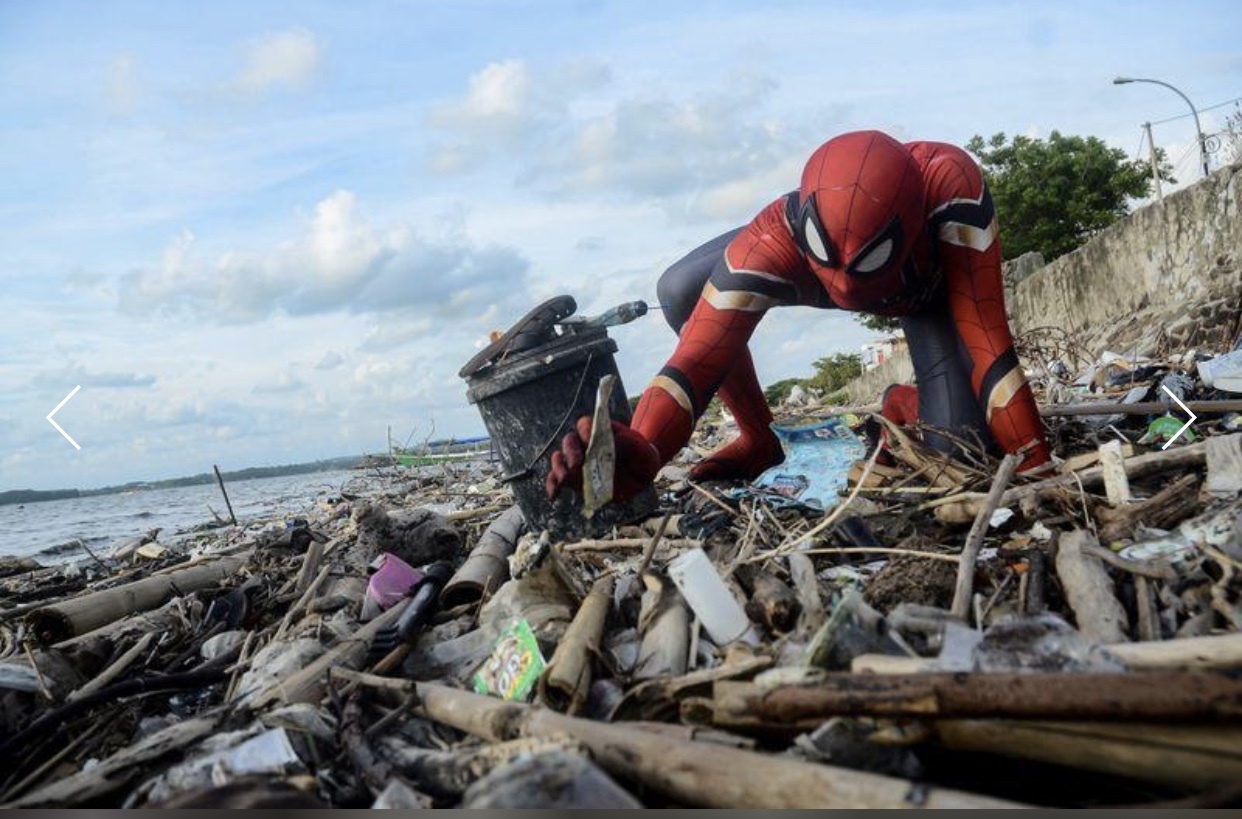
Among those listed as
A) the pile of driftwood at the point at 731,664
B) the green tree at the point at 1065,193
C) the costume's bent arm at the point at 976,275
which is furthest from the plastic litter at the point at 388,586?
the green tree at the point at 1065,193

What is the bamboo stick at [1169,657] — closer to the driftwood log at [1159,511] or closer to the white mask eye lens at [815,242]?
the driftwood log at [1159,511]

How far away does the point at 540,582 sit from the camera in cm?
270

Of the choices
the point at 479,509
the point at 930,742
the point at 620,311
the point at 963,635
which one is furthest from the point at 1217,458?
the point at 479,509

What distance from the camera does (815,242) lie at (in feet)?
11.1

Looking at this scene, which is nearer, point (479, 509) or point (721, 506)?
point (721, 506)

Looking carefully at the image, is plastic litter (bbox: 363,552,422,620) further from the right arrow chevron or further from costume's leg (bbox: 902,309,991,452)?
the right arrow chevron

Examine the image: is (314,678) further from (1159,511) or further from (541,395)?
(1159,511)

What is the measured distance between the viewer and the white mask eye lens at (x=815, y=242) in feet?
11.0

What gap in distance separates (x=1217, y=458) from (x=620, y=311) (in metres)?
2.55

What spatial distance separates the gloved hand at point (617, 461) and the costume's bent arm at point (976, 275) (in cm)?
160

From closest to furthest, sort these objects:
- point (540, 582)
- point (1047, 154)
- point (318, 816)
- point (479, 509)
A: point (318, 816) < point (540, 582) < point (479, 509) < point (1047, 154)

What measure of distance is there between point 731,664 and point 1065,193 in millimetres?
27731

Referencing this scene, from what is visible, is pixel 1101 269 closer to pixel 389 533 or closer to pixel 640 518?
pixel 640 518

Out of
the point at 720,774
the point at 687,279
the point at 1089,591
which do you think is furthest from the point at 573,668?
the point at 687,279
